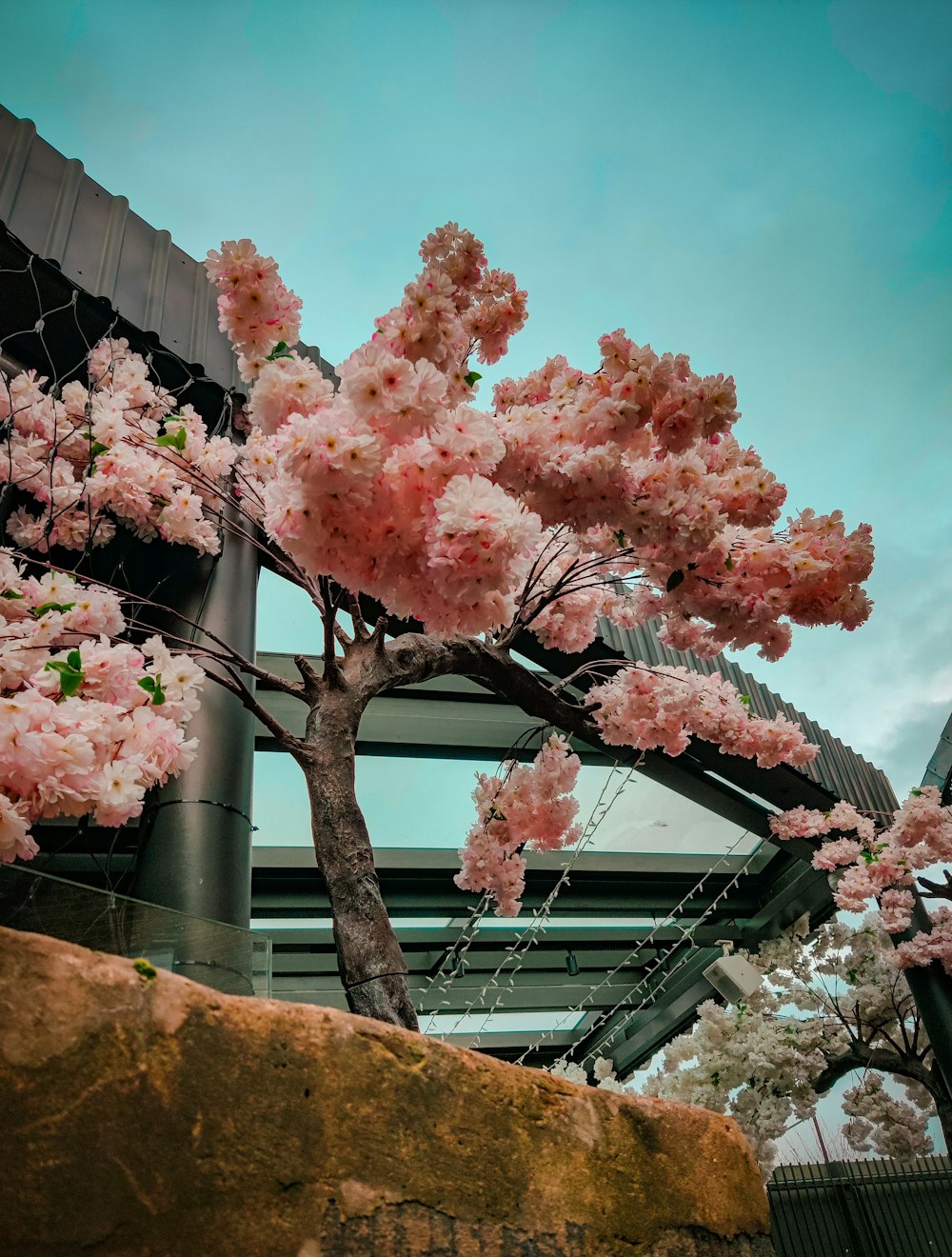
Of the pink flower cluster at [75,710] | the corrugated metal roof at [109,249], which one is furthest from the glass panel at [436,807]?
the pink flower cluster at [75,710]

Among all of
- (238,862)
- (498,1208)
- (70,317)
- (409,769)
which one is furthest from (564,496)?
(409,769)

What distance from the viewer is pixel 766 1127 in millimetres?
9039

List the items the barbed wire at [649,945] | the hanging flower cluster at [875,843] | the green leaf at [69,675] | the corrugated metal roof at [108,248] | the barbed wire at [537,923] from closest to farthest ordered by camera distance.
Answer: the green leaf at [69,675], the corrugated metal roof at [108,248], the hanging flower cluster at [875,843], the barbed wire at [537,923], the barbed wire at [649,945]

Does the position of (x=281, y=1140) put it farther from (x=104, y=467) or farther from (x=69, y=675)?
(x=104, y=467)

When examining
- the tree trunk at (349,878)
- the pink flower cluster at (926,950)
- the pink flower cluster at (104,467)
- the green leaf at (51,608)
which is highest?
the pink flower cluster at (104,467)

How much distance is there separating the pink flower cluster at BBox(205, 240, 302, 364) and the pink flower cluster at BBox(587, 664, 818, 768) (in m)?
1.88

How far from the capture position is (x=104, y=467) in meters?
2.55

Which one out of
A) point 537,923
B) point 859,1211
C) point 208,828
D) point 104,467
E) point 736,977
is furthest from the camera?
point 859,1211

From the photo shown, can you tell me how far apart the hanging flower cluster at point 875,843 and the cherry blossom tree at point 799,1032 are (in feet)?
7.81

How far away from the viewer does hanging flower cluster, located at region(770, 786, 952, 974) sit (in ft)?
20.3

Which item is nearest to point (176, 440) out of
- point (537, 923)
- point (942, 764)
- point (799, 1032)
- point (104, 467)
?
point (104, 467)

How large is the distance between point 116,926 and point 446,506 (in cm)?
84

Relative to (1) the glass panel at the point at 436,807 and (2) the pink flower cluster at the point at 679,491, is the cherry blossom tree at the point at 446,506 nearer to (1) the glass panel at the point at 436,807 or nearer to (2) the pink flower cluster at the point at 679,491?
(2) the pink flower cluster at the point at 679,491

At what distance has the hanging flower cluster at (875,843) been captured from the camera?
618 centimetres
